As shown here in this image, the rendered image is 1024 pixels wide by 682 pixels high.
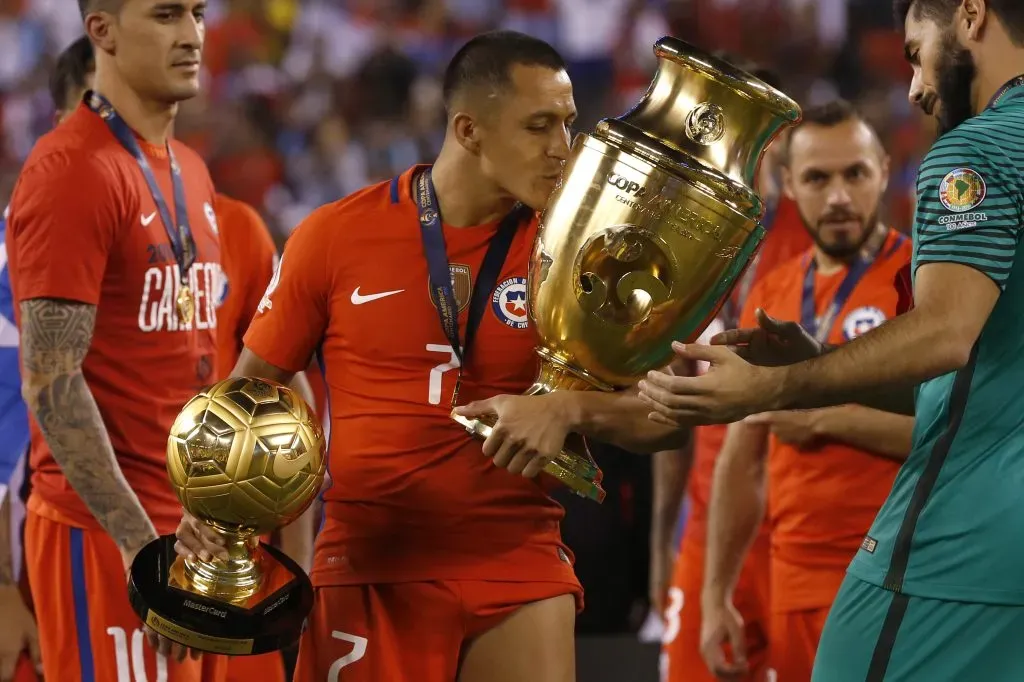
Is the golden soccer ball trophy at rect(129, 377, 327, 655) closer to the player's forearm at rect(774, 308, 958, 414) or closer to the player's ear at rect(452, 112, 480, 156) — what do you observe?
the player's ear at rect(452, 112, 480, 156)

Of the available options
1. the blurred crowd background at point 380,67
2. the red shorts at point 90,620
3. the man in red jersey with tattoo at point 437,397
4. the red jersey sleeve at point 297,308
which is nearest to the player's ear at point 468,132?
the man in red jersey with tattoo at point 437,397

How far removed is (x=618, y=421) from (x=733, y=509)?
1531 mm

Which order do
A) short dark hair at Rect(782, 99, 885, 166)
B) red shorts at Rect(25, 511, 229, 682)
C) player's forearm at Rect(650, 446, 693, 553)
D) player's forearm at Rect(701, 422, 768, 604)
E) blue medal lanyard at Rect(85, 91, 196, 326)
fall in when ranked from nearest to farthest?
red shorts at Rect(25, 511, 229, 682)
blue medal lanyard at Rect(85, 91, 196, 326)
player's forearm at Rect(701, 422, 768, 604)
short dark hair at Rect(782, 99, 885, 166)
player's forearm at Rect(650, 446, 693, 553)

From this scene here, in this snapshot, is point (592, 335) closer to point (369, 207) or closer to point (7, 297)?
point (369, 207)

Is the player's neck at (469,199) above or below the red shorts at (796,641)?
above

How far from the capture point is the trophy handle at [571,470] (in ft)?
7.84

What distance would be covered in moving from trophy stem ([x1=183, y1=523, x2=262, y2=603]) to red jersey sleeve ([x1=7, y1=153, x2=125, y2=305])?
830mm

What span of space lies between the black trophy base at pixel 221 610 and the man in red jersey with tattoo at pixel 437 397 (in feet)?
0.84

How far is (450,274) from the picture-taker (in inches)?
110

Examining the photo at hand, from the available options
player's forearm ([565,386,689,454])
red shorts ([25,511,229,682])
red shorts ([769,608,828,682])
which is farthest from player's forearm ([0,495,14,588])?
red shorts ([769,608,828,682])

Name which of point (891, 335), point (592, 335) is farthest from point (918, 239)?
point (592, 335)

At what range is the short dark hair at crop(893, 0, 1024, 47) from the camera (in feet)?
7.46

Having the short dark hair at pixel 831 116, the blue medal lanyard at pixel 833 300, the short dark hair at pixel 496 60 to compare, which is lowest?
the blue medal lanyard at pixel 833 300

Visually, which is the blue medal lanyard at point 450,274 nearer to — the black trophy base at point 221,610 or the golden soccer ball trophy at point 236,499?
the golden soccer ball trophy at point 236,499
